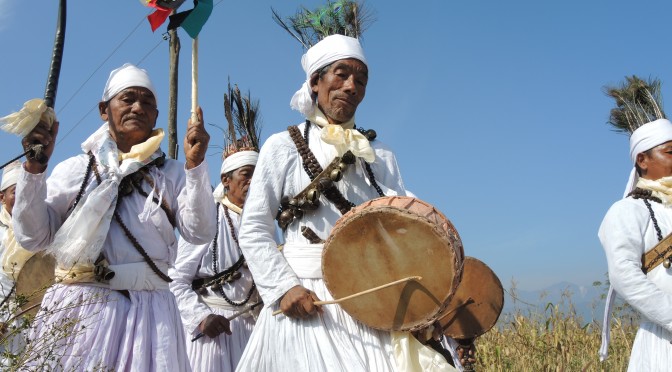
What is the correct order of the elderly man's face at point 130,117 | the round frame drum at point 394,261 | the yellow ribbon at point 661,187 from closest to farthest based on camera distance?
the round frame drum at point 394,261 → the elderly man's face at point 130,117 → the yellow ribbon at point 661,187

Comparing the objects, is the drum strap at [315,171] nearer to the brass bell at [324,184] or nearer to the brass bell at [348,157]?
the brass bell at [324,184]

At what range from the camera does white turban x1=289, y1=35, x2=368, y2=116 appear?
13.9 ft

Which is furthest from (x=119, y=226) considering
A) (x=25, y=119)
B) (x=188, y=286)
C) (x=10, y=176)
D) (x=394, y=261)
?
(x=10, y=176)

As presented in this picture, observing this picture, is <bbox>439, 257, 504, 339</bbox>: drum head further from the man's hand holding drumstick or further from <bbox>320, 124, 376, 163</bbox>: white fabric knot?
the man's hand holding drumstick

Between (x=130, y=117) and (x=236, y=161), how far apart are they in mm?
2441

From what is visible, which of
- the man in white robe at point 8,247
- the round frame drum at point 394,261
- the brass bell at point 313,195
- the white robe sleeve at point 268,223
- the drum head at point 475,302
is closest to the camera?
the round frame drum at point 394,261

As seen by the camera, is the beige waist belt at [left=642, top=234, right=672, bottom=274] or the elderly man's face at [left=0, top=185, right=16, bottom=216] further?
the elderly man's face at [left=0, top=185, right=16, bottom=216]

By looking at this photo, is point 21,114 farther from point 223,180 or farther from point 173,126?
point 173,126

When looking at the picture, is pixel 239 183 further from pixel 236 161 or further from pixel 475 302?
pixel 475 302

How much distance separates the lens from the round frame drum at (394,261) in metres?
3.45

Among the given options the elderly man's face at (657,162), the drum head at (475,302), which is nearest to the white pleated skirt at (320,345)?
the drum head at (475,302)

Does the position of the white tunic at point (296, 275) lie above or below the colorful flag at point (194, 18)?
below

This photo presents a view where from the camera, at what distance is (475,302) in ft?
17.5

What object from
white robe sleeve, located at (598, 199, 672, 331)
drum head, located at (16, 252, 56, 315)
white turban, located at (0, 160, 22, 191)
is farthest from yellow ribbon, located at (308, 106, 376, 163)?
white turban, located at (0, 160, 22, 191)
